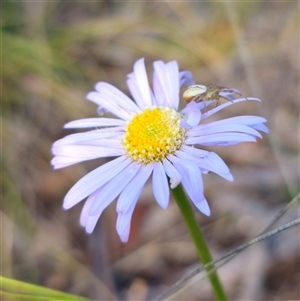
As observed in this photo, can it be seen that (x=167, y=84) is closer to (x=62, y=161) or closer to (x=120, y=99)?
(x=120, y=99)

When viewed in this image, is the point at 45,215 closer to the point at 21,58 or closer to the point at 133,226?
the point at 133,226

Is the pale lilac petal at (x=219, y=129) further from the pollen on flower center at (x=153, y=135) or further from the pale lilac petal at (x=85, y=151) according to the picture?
the pale lilac petal at (x=85, y=151)

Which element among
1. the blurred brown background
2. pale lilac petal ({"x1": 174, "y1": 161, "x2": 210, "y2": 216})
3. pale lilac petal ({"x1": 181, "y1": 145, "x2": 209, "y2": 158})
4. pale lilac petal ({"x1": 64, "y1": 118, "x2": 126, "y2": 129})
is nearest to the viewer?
pale lilac petal ({"x1": 174, "y1": 161, "x2": 210, "y2": 216})

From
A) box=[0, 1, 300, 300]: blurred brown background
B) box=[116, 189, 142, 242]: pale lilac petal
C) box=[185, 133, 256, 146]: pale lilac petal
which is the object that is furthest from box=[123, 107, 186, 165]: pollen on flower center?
Result: box=[0, 1, 300, 300]: blurred brown background

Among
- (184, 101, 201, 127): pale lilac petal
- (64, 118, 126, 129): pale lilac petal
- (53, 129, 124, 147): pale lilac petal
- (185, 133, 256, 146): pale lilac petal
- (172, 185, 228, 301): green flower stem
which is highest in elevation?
(64, 118, 126, 129): pale lilac petal

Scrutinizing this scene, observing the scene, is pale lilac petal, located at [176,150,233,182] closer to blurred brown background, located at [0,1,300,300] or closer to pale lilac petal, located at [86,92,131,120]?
pale lilac petal, located at [86,92,131,120]

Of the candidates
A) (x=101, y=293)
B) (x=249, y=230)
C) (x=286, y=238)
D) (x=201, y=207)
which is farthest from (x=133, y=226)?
(x=201, y=207)
